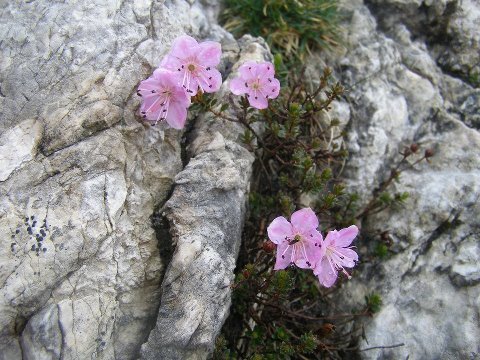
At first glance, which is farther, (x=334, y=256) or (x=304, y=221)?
(x=334, y=256)

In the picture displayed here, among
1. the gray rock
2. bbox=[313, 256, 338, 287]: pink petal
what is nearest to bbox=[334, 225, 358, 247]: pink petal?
bbox=[313, 256, 338, 287]: pink petal

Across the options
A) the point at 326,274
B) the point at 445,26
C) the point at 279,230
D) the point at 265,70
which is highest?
the point at 445,26

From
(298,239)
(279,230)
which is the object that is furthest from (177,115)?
(298,239)

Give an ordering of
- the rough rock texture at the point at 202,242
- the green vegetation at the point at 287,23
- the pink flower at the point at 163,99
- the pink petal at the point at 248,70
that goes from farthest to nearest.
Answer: the green vegetation at the point at 287,23 < the pink petal at the point at 248,70 < the pink flower at the point at 163,99 < the rough rock texture at the point at 202,242

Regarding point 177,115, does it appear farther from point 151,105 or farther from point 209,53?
point 209,53

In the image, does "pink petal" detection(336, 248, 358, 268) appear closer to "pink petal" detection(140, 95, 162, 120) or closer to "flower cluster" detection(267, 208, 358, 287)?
"flower cluster" detection(267, 208, 358, 287)

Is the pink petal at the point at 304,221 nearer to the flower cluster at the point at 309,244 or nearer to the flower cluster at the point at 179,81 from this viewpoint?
the flower cluster at the point at 309,244

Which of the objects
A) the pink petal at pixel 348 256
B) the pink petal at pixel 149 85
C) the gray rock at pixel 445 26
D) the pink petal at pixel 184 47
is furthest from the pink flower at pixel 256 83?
the gray rock at pixel 445 26
